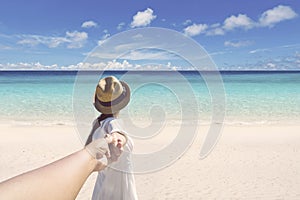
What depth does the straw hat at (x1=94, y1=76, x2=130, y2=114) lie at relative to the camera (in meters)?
1.77

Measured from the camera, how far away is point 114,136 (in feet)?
3.81

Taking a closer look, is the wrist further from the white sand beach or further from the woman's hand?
the white sand beach

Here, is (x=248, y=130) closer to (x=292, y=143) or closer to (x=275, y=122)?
(x=292, y=143)

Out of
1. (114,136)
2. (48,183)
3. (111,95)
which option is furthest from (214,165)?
(48,183)

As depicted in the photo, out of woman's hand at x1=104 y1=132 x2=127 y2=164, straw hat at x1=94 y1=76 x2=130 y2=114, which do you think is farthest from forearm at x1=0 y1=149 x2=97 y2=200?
straw hat at x1=94 y1=76 x2=130 y2=114

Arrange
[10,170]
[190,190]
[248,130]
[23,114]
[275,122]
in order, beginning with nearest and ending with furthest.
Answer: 1. [190,190]
2. [10,170]
3. [248,130]
4. [275,122]
5. [23,114]

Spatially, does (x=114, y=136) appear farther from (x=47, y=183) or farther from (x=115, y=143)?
(x=47, y=183)

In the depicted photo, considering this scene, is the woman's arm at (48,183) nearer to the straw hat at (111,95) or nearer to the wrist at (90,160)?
the wrist at (90,160)

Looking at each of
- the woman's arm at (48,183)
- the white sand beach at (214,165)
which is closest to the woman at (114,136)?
the woman's arm at (48,183)

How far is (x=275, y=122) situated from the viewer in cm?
1360

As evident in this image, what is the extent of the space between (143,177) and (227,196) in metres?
1.60

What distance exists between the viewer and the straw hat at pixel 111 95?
1766mm

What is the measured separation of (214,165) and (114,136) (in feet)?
20.0

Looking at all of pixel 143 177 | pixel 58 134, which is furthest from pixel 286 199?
pixel 58 134
